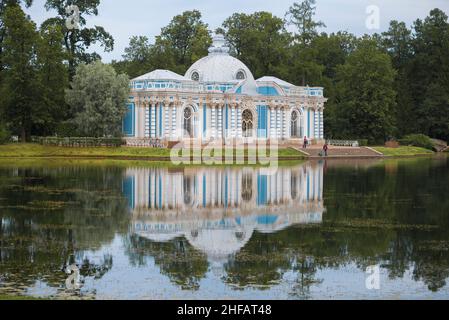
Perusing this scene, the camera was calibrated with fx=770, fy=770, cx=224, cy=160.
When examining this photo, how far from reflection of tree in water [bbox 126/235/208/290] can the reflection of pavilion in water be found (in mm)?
395

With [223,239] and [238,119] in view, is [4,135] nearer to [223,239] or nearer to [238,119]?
[238,119]

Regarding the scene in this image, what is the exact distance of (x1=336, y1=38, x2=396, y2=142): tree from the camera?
8069 cm

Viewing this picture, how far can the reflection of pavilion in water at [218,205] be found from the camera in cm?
2194

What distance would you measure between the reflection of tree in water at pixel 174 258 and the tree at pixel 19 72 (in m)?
45.9

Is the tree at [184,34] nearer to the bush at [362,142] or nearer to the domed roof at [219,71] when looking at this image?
the domed roof at [219,71]

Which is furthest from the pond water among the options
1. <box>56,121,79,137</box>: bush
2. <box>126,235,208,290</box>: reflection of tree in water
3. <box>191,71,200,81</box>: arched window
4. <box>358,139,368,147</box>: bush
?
<box>358,139,368,147</box>: bush

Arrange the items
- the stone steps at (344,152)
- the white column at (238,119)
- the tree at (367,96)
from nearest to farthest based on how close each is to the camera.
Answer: the stone steps at (344,152) < the white column at (238,119) < the tree at (367,96)

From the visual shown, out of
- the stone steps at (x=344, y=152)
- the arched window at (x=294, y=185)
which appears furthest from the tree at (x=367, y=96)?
the arched window at (x=294, y=185)

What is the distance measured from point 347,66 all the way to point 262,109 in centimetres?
1285

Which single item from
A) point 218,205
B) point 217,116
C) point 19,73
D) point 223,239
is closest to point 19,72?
point 19,73

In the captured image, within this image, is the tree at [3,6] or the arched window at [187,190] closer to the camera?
the arched window at [187,190]

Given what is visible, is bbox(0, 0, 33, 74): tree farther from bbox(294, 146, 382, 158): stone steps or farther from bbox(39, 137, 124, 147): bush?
bbox(294, 146, 382, 158): stone steps

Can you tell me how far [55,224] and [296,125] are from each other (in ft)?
188
